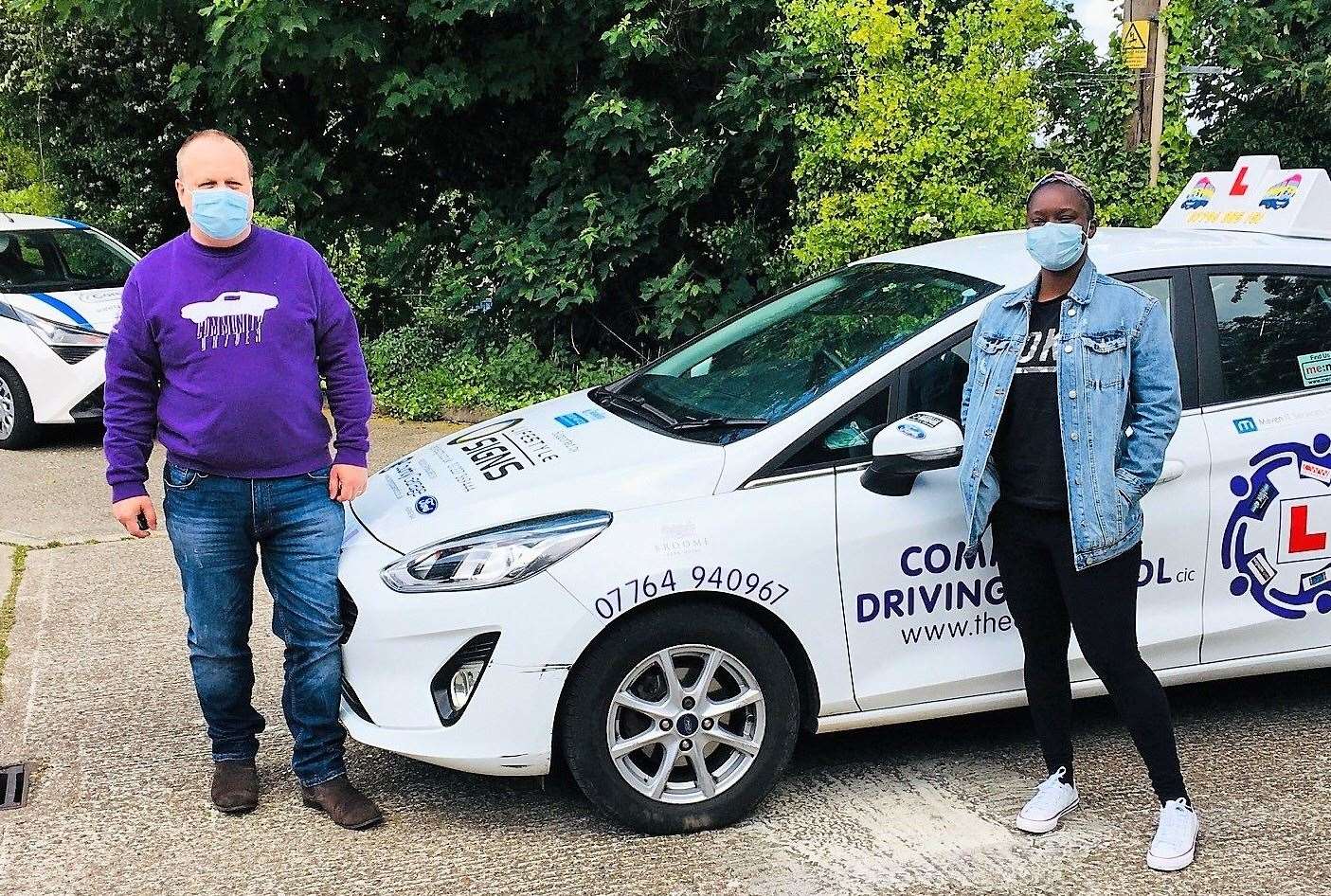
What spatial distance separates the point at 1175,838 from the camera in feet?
12.1

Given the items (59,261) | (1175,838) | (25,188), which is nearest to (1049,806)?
(1175,838)

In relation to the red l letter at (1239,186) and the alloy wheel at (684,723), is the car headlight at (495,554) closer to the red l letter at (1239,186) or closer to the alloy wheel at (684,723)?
Answer: the alloy wheel at (684,723)

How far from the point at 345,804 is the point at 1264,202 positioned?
3.56 meters

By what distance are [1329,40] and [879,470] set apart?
6.83 m

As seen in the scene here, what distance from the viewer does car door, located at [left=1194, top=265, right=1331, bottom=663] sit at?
4109 millimetres

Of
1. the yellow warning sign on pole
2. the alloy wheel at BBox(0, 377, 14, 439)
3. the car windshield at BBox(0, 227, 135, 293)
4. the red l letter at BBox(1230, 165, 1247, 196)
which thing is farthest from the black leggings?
the car windshield at BBox(0, 227, 135, 293)

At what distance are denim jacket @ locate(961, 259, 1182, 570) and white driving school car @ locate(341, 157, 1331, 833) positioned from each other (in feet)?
1.09

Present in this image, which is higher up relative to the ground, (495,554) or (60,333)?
(60,333)

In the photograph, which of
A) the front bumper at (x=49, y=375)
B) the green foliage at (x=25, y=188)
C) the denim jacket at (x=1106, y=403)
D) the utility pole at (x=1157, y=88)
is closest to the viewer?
the denim jacket at (x=1106, y=403)

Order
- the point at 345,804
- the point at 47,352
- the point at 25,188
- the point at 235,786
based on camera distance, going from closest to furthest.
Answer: the point at 345,804 < the point at 235,786 < the point at 47,352 < the point at 25,188

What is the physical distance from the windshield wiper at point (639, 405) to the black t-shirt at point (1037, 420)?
1058 millimetres

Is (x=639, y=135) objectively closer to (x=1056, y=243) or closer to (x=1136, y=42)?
(x=1136, y=42)

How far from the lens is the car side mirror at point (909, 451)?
3.73 metres

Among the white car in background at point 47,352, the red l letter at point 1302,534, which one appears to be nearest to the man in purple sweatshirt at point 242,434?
the red l letter at point 1302,534
